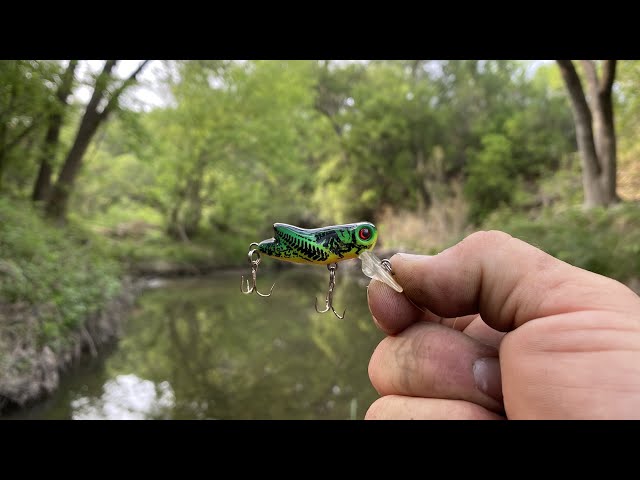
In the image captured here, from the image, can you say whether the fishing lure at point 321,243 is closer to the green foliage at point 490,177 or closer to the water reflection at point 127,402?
the water reflection at point 127,402

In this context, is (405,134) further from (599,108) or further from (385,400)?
(385,400)

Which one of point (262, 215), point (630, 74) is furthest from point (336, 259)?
point (262, 215)

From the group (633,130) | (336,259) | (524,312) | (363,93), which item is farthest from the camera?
(363,93)

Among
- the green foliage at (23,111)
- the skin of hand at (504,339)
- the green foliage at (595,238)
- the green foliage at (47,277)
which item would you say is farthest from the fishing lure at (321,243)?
the green foliage at (23,111)

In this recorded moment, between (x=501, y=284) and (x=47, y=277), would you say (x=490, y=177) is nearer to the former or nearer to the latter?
(x=47, y=277)

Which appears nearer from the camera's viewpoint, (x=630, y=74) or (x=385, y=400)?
(x=385, y=400)

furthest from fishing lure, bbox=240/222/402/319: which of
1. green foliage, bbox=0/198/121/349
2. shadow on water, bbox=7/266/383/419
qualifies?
green foliage, bbox=0/198/121/349
